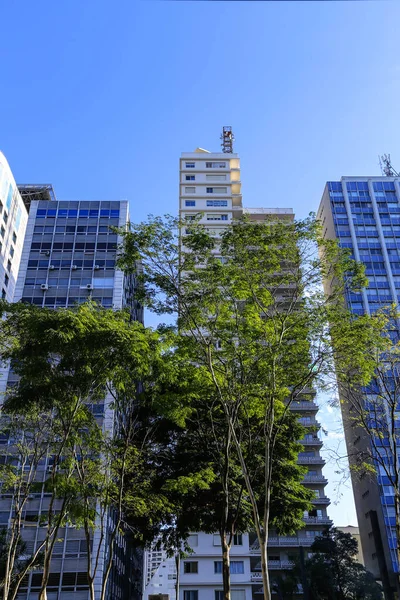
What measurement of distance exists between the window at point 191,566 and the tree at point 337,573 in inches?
306

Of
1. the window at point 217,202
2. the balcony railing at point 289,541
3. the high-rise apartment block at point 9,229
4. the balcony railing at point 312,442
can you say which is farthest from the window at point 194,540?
the window at point 217,202

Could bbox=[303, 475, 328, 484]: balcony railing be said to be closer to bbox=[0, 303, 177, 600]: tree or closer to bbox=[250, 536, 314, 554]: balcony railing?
bbox=[250, 536, 314, 554]: balcony railing

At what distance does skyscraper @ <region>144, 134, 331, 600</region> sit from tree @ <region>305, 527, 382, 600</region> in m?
3.70

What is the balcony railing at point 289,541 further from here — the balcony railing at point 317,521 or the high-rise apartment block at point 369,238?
the high-rise apartment block at point 369,238

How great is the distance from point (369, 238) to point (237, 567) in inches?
1582

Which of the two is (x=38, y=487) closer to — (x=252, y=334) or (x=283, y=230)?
(x=252, y=334)

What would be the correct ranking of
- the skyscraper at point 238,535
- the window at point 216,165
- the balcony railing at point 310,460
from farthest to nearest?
the window at point 216,165 → the balcony railing at point 310,460 → the skyscraper at point 238,535

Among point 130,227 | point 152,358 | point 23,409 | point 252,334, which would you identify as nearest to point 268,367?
point 252,334

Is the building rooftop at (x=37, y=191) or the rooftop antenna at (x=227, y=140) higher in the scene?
the rooftop antenna at (x=227, y=140)

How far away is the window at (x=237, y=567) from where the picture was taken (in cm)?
3875

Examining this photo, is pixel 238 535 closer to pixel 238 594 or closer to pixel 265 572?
pixel 238 594

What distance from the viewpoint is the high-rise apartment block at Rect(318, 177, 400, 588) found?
57.0m

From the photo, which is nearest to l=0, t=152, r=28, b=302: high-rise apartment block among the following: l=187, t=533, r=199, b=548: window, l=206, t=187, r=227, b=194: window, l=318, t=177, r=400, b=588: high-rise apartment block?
l=206, t=187, r=227, b=194: window

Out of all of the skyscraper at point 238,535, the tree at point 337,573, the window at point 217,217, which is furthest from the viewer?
the window at point 217,217
